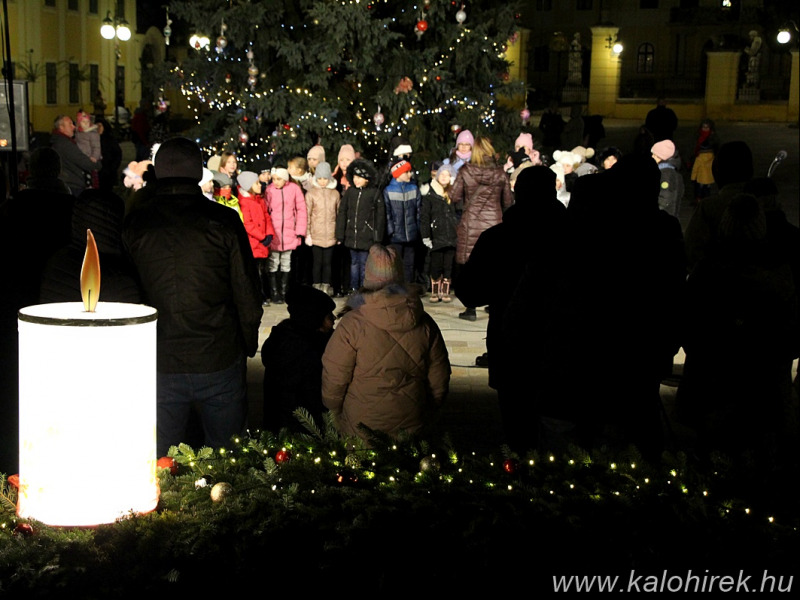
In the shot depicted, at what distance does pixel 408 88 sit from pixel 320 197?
14.7 feet

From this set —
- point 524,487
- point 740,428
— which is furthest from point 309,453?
point 740,428

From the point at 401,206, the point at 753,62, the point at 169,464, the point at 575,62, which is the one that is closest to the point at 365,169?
the point at 401,206

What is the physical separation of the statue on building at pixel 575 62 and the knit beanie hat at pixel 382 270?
5964cm

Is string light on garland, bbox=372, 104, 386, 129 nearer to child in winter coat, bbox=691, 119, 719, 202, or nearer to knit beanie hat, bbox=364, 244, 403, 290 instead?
child in winter coat, bbox=691, 119, 719, 202

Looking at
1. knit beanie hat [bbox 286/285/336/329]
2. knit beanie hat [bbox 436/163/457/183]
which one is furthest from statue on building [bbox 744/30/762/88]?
knit beanie hat [bbox 286/285/336/329]

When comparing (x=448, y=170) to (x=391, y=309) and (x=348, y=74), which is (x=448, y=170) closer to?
(x=348, y=74)

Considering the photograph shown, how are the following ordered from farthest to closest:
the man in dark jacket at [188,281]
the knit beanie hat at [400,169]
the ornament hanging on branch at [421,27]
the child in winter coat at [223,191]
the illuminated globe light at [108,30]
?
the illuminated globe light at [108,30]
the ornament hanging on branch at [421,27]
the knit beanie hat at [400,169]
the child in winter coat at [223,191]
the man in dark jacket at [188,281]

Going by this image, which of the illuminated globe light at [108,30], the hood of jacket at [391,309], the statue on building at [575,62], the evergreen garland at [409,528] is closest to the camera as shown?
the evergreen garland at [409,528]

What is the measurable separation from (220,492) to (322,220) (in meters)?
9.03

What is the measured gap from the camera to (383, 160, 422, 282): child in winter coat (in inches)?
501

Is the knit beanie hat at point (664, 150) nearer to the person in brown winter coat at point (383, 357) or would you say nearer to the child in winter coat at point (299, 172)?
the child in winter coat at point (299, 172)

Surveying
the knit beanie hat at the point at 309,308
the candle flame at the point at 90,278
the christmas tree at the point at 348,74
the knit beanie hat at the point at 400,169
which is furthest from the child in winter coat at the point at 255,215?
the candle flame at the point at 90,278

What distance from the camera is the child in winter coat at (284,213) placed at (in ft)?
40.5

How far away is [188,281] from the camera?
5.13m
